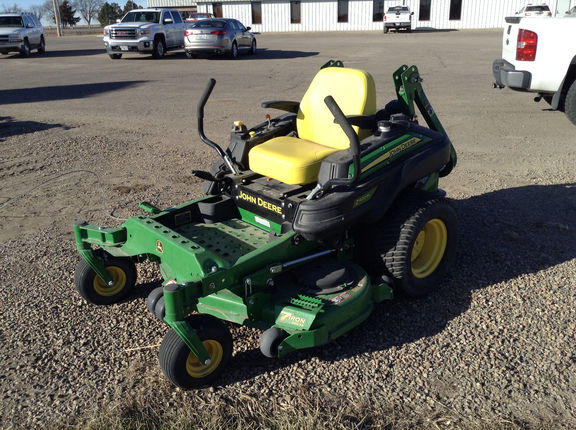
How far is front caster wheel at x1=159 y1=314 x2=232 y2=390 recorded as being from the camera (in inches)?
121

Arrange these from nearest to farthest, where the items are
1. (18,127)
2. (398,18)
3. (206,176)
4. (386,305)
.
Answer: (386,305), (206,176), (18,127), (398,18)

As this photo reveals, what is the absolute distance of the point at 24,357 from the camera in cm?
348

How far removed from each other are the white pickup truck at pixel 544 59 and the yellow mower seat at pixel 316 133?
4940mm

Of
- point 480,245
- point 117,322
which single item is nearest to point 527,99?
point 480,245

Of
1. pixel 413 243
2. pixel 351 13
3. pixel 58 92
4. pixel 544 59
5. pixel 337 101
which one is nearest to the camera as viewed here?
pixel 413 243

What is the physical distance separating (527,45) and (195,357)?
728cm

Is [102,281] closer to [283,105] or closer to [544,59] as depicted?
[283,105]

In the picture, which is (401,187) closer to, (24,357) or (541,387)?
(541,387)

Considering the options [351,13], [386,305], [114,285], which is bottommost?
[386,305]

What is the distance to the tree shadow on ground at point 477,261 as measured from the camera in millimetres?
3525

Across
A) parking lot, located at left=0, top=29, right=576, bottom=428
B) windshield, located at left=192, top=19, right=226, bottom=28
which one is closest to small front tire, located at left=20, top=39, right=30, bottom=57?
windshield, located at left=192, top=19, right=226, bottom=28

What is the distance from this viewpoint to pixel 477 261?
15.1 feet

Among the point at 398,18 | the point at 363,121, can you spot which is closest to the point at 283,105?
the point at 363,121

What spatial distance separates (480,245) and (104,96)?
989cm
